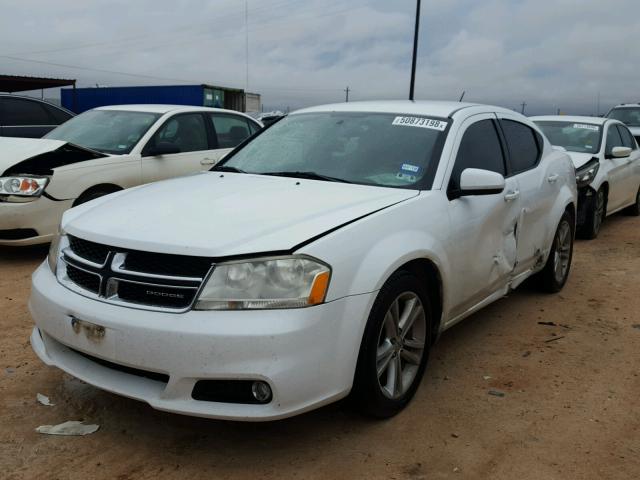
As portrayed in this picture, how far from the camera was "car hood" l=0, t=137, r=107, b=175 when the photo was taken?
5879mm

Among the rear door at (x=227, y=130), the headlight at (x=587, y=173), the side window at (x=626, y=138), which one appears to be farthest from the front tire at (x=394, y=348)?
the side window at (x=626, y=138)

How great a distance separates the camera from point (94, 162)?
6262 millimetres

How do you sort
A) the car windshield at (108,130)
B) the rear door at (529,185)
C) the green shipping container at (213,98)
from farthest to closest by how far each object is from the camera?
the green shipping container at (213,98)
the car windshield at (108,130)
the rear door at (529,185)

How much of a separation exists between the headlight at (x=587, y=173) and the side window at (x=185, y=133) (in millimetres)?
4513

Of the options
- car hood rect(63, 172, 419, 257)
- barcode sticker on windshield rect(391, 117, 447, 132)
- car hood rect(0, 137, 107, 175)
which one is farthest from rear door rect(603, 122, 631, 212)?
car hood rect(0, 137, 107, 175)

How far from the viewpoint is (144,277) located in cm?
259

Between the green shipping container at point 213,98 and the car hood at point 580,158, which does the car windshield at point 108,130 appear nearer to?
the car hood at point 580,158

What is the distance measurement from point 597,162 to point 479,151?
4.77 meters

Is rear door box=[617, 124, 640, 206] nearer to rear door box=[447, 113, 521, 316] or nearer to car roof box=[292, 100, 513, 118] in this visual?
car roof box=[292, 100, 513, 118]

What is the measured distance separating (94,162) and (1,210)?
979 millimetres

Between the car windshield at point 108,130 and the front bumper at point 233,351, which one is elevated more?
the car windshield at point 108,130

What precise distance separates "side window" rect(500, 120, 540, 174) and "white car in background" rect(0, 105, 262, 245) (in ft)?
12.1

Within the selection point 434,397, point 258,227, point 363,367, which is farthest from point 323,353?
point 434,397

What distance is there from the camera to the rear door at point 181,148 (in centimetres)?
676
